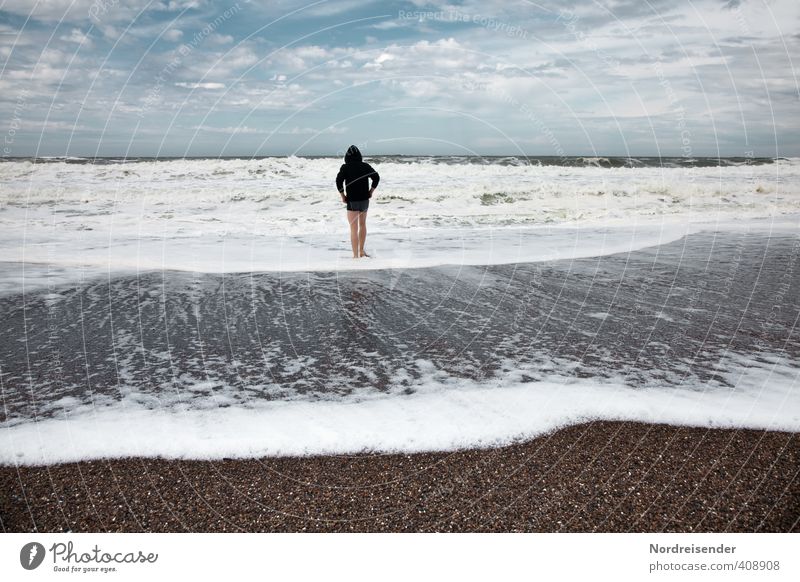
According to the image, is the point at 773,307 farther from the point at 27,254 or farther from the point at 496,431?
the point at 27,254

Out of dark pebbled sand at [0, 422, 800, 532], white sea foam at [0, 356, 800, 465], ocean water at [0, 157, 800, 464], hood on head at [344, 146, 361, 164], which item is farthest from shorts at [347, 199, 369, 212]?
dark pebbled sand at [0, 422, 800, 532]

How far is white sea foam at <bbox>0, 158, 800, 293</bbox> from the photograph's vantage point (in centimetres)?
1245

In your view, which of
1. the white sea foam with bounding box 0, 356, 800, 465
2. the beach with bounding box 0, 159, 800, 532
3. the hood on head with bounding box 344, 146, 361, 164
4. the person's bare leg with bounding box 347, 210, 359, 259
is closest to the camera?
the beach with bounding box 0, 159, 800, 532

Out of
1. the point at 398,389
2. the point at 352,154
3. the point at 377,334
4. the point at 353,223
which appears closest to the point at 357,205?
the point at 353,223

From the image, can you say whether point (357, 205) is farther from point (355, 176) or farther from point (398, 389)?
point (398, 389)

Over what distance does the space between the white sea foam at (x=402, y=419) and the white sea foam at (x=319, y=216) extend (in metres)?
6.30

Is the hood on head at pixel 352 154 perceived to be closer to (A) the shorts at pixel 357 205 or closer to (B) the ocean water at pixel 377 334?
(A) the shorts at pixel 357 205

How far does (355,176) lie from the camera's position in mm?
11898

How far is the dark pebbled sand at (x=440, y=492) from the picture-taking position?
349 cm

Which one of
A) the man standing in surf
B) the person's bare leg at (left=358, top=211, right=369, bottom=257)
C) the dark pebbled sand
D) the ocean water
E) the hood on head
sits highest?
the hood on head

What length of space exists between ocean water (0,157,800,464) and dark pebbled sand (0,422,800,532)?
0.91 feet

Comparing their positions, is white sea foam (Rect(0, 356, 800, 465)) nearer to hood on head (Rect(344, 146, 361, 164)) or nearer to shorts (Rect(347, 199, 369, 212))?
shorts (Rect(347, 199, 369, 212))

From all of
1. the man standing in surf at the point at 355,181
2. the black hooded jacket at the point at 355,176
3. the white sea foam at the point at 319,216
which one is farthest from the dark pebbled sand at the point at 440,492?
the black hooded jacket at the point at 355,176
